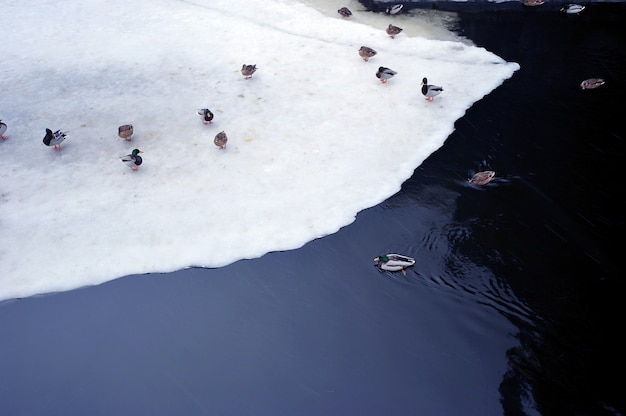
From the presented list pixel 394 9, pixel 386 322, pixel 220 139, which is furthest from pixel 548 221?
pixel 394 9

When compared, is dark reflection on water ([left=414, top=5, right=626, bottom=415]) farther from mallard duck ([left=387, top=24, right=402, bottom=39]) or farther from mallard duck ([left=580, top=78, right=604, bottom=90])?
mallard duck ([left=387, top=24, right=402, bottom=39])

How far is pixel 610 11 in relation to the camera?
17453 mm

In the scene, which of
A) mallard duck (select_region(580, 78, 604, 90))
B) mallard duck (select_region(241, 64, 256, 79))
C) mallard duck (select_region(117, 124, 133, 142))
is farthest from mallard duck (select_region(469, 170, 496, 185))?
mallard duck (select_region(117, 124, 133, 142))

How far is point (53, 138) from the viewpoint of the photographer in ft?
38.9

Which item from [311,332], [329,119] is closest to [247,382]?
[311,332]

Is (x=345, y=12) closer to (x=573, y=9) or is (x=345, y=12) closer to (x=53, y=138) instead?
(x=573, y=9)

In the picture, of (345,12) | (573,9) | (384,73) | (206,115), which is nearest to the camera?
(206,115)

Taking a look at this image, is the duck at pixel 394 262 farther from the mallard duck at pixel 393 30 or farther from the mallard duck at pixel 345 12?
the mallard duck at pixel 345 12

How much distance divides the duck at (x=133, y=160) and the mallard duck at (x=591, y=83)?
1165 cm

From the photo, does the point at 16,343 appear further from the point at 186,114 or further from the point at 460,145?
the point at 460,145

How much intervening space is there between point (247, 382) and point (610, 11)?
17.7 meters

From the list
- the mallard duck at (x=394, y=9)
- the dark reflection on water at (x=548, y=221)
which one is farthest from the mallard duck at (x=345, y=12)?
the dark reflection on water at (x=548, y=221)

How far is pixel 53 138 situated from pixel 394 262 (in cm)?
851

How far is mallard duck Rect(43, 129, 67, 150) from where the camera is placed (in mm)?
11812
